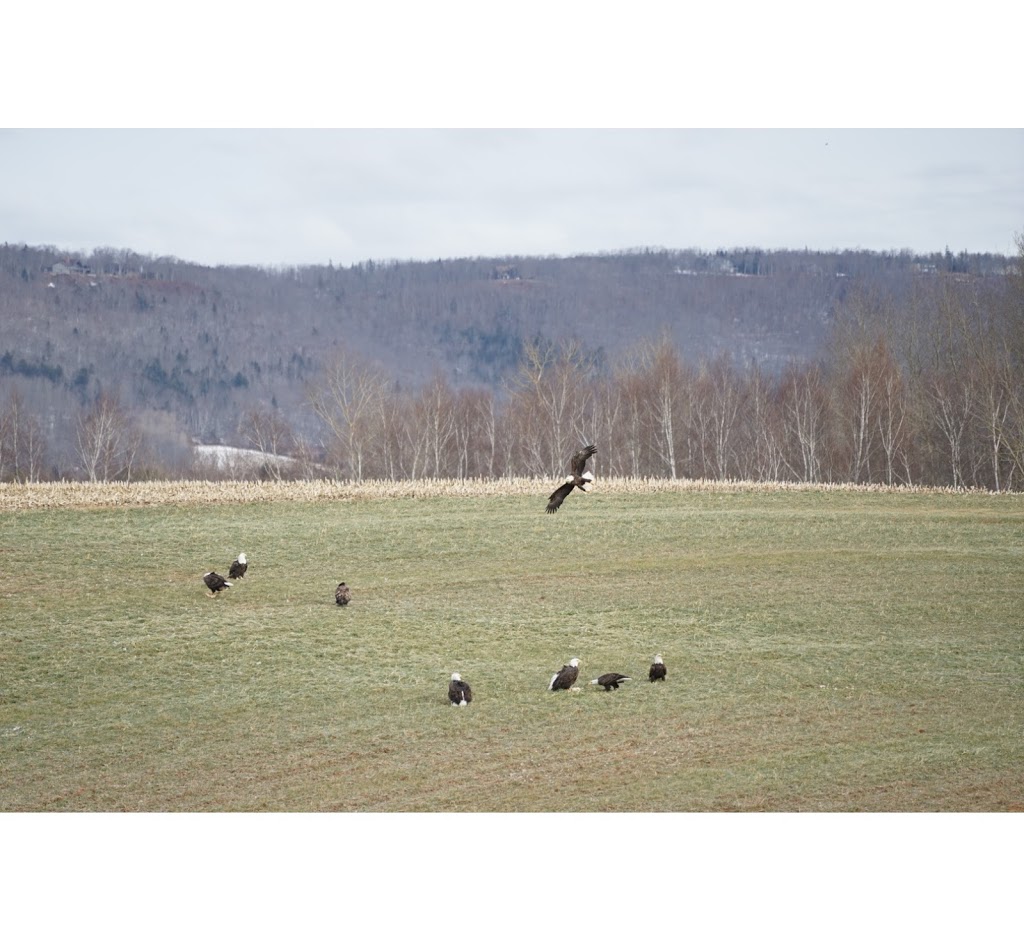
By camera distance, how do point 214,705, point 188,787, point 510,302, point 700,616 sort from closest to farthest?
point 188,787 → point 214,705 → point 700,616 → point 510,302

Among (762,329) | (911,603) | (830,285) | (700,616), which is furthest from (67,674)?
(830,285)

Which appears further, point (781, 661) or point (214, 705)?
point (781, 661)

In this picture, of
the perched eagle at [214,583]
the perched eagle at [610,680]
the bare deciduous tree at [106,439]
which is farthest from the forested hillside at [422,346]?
the perched eagle at [610,680]

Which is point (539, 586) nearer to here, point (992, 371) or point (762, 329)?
point (992, 371)

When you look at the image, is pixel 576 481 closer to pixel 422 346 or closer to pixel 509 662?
pixel 509 662

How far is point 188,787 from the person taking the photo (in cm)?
1512

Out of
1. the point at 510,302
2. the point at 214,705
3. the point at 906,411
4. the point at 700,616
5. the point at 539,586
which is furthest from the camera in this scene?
the point at 510,302

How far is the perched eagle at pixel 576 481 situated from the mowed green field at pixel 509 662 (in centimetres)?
634

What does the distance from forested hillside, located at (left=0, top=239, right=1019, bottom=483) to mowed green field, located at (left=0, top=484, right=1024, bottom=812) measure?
31809mm

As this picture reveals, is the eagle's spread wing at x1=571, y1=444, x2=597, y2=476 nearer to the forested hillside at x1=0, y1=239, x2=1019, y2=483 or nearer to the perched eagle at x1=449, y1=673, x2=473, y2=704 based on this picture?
the perched eagle at x1=449, y1=673, x2=473, y2=704

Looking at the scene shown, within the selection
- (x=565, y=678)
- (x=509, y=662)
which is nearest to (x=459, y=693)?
(x=565, y=678)

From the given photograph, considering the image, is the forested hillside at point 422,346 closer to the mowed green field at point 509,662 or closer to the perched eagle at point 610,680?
the mowed green field at point 509,662

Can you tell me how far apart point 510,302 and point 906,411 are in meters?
89.3

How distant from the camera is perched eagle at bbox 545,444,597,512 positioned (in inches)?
328
